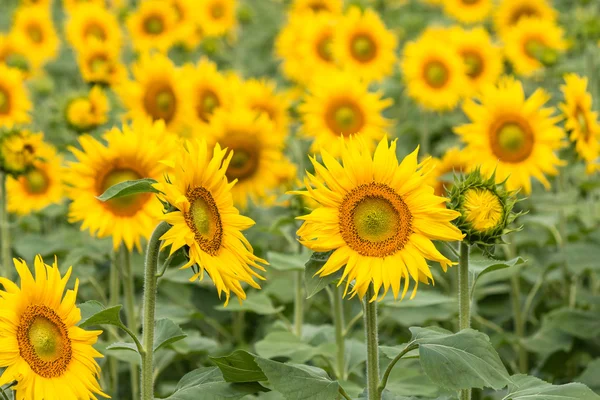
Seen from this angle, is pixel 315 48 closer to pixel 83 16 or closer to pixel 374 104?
pixel 374 104

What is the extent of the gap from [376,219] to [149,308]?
1.66 feet

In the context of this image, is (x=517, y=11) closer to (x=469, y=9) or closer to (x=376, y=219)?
(x=469, y=9)

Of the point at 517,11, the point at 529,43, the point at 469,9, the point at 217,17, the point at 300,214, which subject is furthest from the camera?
the point at 217,17

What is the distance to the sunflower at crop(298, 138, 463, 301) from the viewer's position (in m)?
1.85

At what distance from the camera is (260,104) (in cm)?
405

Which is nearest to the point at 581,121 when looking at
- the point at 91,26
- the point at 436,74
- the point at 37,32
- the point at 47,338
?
the point at 436,74

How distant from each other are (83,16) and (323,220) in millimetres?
4129

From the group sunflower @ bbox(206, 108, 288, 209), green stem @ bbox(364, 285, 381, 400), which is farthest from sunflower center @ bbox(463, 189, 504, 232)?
sunflower @ bbox(206, 108, 288, 209)

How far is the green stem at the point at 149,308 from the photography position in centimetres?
196

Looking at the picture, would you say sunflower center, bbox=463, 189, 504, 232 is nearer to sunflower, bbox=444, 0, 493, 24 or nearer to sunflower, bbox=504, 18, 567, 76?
sunflower, bbox=504, 18, 567, 76

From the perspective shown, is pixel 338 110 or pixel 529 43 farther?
pixel 529 43

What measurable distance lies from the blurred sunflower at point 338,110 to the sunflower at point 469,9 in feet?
7.47

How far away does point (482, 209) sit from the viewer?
193 cm

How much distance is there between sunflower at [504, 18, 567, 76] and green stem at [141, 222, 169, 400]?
333 centimetres
